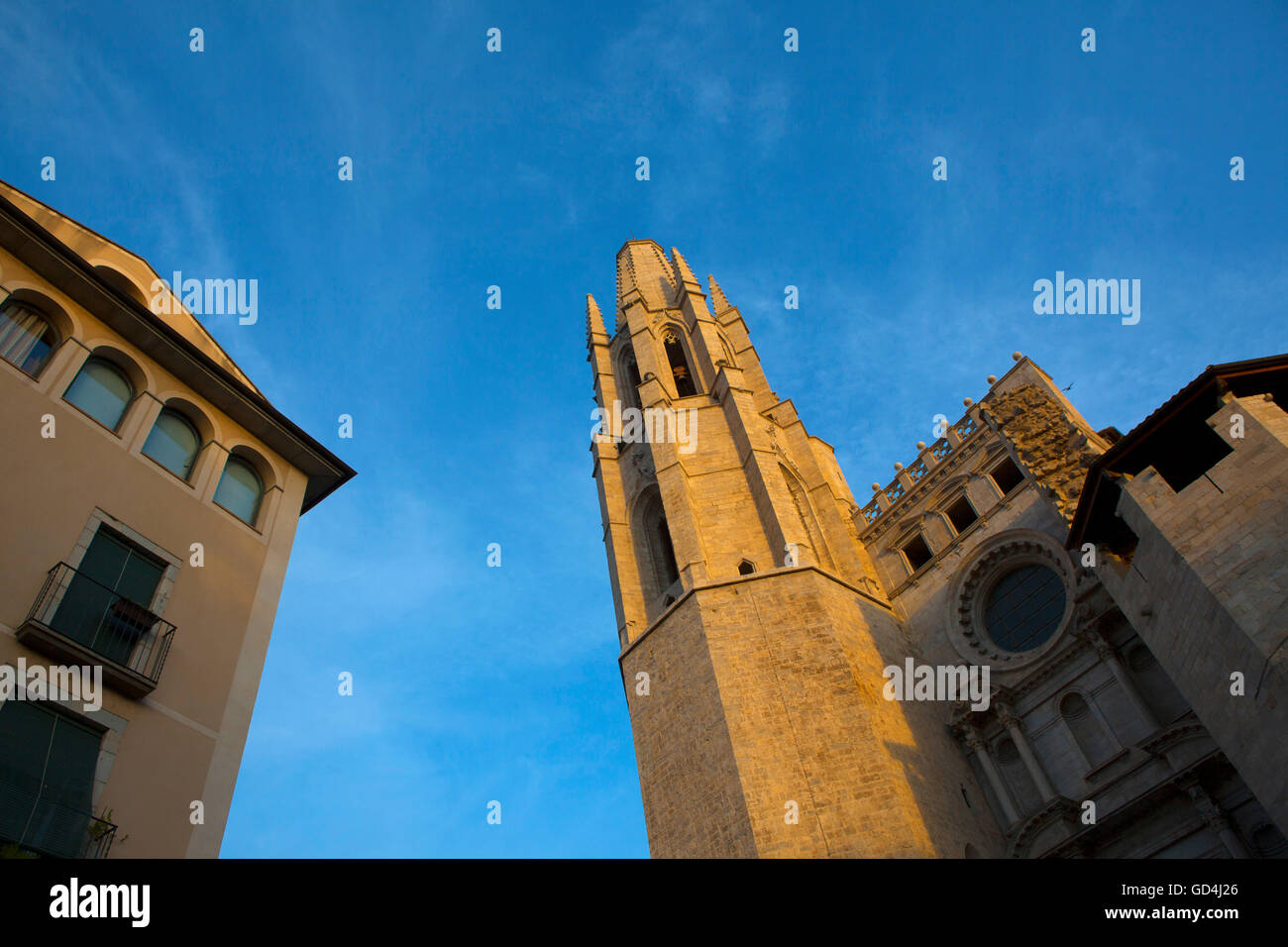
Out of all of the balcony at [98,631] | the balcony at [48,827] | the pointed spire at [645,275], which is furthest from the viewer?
the pointed spire at [645,275]

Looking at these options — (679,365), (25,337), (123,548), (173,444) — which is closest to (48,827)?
(123,548)

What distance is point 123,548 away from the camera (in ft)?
34.4

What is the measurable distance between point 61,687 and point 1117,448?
46.4 feet

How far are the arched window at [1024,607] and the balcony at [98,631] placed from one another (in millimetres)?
16460

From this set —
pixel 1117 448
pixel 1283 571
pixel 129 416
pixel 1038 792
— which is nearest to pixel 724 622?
pixel 1038 792

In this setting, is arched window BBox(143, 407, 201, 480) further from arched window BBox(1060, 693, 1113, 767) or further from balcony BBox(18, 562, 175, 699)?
arched window BBox(1060, 693, 1113, 767)

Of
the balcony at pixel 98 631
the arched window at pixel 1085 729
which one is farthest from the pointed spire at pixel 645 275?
the balcony at pixel 98 631

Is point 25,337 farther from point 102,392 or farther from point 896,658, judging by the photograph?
point 896,658

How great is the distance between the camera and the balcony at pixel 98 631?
Result: 8969 mm

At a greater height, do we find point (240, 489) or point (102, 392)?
point (102, 392)

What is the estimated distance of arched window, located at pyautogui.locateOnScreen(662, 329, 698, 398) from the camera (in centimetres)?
3112

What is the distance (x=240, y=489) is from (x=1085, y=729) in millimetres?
15360

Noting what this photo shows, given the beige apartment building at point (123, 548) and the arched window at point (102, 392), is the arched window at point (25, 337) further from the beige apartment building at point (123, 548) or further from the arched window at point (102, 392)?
the arched window at point (102, 392)
